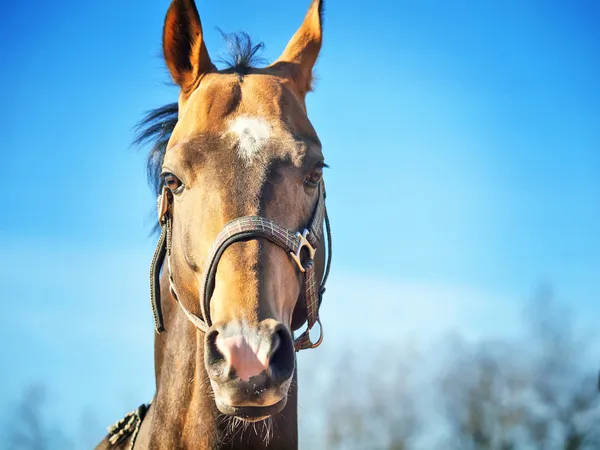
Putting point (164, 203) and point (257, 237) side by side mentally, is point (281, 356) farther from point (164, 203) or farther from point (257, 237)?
point (164, 203)

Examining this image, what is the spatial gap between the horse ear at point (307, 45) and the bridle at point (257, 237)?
1103 mm

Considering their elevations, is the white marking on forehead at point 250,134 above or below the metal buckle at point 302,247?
above

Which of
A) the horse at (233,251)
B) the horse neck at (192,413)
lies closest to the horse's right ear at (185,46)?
the horse at (233,251)

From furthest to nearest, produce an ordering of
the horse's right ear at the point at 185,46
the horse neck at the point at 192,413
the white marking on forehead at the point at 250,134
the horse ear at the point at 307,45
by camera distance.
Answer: the horse ear at the point at 307,45
the horse's right ear at the point at 185,46
the horse neck at the point at 192,413
the white marking on forehead at the point at 250,134

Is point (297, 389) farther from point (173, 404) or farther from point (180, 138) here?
point (180, 138)

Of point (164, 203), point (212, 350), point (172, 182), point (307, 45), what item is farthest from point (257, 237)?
point (307, 45)

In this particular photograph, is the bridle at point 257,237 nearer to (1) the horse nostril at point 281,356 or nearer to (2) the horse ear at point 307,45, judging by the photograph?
(1) the horse nostril at point 281,356

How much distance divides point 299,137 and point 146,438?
2.38m

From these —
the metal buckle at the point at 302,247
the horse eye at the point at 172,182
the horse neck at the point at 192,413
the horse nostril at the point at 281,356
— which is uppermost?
the horse eye at the point at 172,182

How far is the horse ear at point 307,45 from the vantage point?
5148 millimetres

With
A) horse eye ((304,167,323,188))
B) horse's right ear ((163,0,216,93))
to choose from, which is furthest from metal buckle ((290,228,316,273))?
horse's right ear ((163,0,216,93))

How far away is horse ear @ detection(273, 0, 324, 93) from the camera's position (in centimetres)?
515

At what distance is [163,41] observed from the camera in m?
4.85

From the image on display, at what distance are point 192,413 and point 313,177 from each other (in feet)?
5.53
